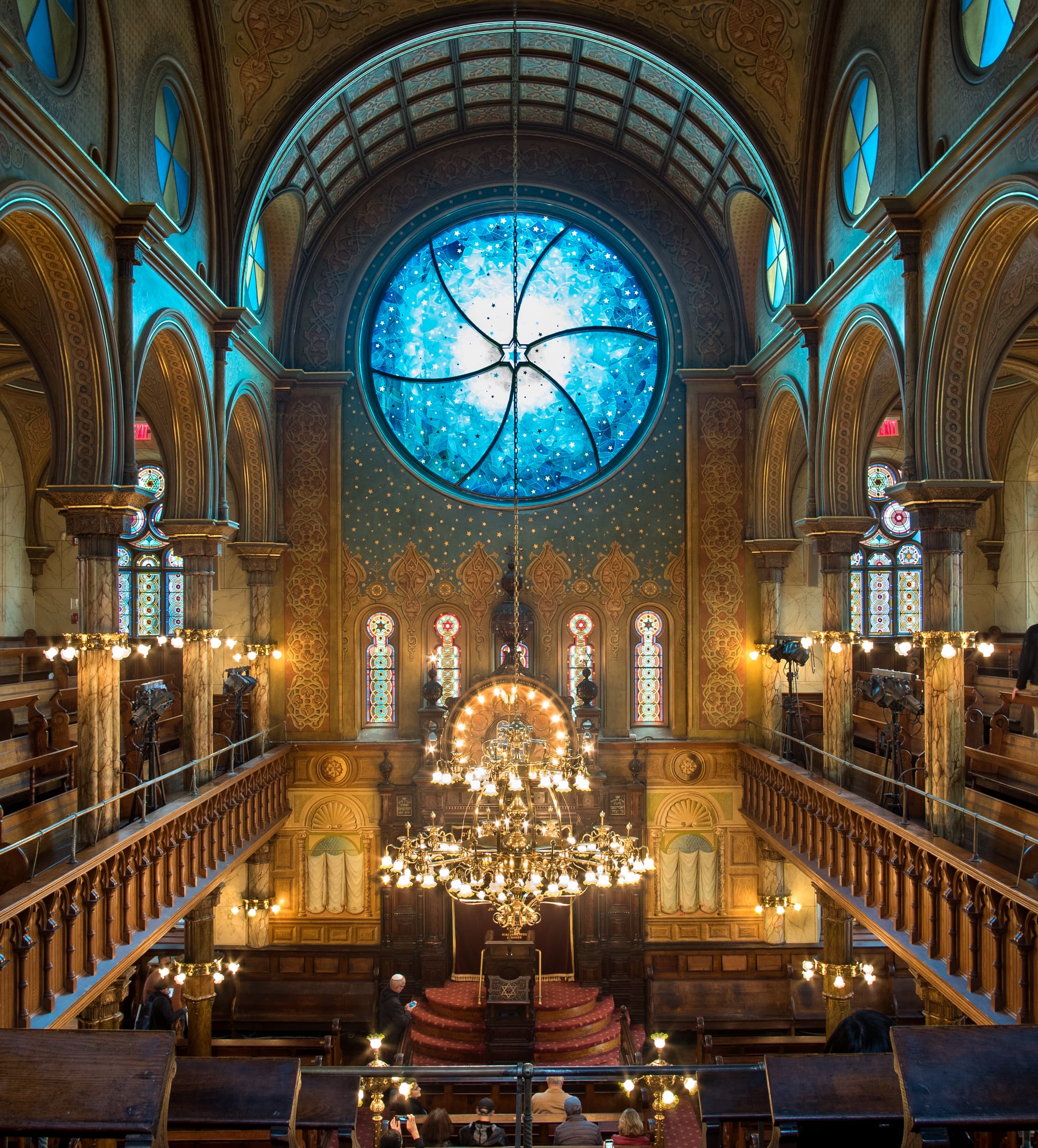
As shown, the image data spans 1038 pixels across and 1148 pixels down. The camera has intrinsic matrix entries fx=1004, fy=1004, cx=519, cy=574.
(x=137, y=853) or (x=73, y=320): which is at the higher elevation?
(x=73, y=320)

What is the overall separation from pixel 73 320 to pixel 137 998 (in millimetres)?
12603

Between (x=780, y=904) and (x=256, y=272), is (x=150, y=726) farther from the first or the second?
(x=780, y=904)

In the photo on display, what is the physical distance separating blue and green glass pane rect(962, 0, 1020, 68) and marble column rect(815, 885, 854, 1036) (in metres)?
11.2

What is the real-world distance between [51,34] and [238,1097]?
1023 cm

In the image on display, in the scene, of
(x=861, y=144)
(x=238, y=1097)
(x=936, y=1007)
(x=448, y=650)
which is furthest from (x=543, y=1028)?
(x=861, y=144)

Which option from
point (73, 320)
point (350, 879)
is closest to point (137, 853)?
point (73, 320)

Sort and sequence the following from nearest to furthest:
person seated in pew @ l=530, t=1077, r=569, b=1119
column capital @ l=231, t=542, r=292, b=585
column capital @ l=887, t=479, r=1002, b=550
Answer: column capital @ l=887, t=479, r=1002, b=550, person seated in pew @ l=530, t=1077, r=569, b=1119, column capital @ l=231, t=542, r=292, b=585

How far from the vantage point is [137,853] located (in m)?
11.9

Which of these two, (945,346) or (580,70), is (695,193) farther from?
(945,346)

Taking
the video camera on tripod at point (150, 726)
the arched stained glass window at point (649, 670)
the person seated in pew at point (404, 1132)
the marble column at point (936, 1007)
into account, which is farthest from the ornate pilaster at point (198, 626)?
the marble column at point (936, 1007)

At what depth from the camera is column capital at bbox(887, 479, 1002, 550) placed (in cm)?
1120

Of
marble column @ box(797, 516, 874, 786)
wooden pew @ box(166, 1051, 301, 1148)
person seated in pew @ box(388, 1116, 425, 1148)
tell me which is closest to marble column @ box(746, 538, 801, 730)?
marble column @ box(797, 516, 874, 786)

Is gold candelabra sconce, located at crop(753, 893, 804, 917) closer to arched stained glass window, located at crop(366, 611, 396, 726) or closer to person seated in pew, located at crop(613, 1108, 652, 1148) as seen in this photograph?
person seated in pew, located at crop(613, 1108, 652, 1148)

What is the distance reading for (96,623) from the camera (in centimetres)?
1145
